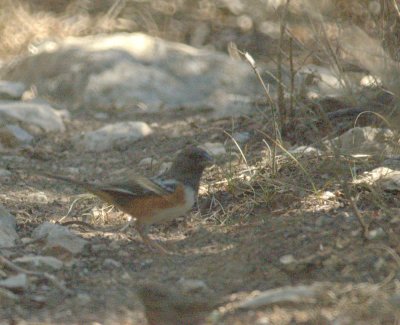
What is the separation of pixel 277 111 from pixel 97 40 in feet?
Answer: 11.2

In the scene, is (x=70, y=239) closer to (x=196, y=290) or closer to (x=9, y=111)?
(x=196, y=290)

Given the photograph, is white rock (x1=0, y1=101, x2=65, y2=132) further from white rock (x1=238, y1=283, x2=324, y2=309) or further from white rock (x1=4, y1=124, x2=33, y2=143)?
white rock (x1=238, y1=283, x2=324, y2=309)

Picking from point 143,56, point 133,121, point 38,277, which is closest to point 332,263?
point 38,277

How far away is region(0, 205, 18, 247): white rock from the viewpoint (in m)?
4.70

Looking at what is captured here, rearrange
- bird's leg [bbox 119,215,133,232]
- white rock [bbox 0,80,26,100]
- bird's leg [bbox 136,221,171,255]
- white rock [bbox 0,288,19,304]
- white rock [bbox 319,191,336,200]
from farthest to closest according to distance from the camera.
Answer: white rock [bbox 0,80,26,100] → bird's leg [bbox 119,215,133,232] → white rock [bbox 319,191,336,200] → bird's leg [bbox 136,221,171,255] → white rock [bbox 0,288,19,304]

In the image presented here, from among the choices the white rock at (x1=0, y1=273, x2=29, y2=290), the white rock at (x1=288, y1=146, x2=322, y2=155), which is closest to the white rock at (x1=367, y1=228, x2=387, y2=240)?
the white rock at (x1=288, y1=146, x2=322, y2=155)

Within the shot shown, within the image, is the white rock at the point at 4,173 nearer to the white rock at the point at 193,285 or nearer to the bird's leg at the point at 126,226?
the bird's leg at the point at 126,226

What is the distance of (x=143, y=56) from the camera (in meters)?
9.07

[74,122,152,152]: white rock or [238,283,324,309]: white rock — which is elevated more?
[238,283,324,309]: white rock

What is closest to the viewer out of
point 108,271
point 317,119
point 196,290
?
point 196,290

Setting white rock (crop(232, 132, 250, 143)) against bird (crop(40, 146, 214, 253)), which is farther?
white rock (crop(232, 132, 250, 143))

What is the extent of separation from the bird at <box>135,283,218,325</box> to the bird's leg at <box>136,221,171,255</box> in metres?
0.56

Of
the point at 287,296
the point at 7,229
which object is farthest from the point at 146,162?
the point at 287,296

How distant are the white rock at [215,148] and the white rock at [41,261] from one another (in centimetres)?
227
